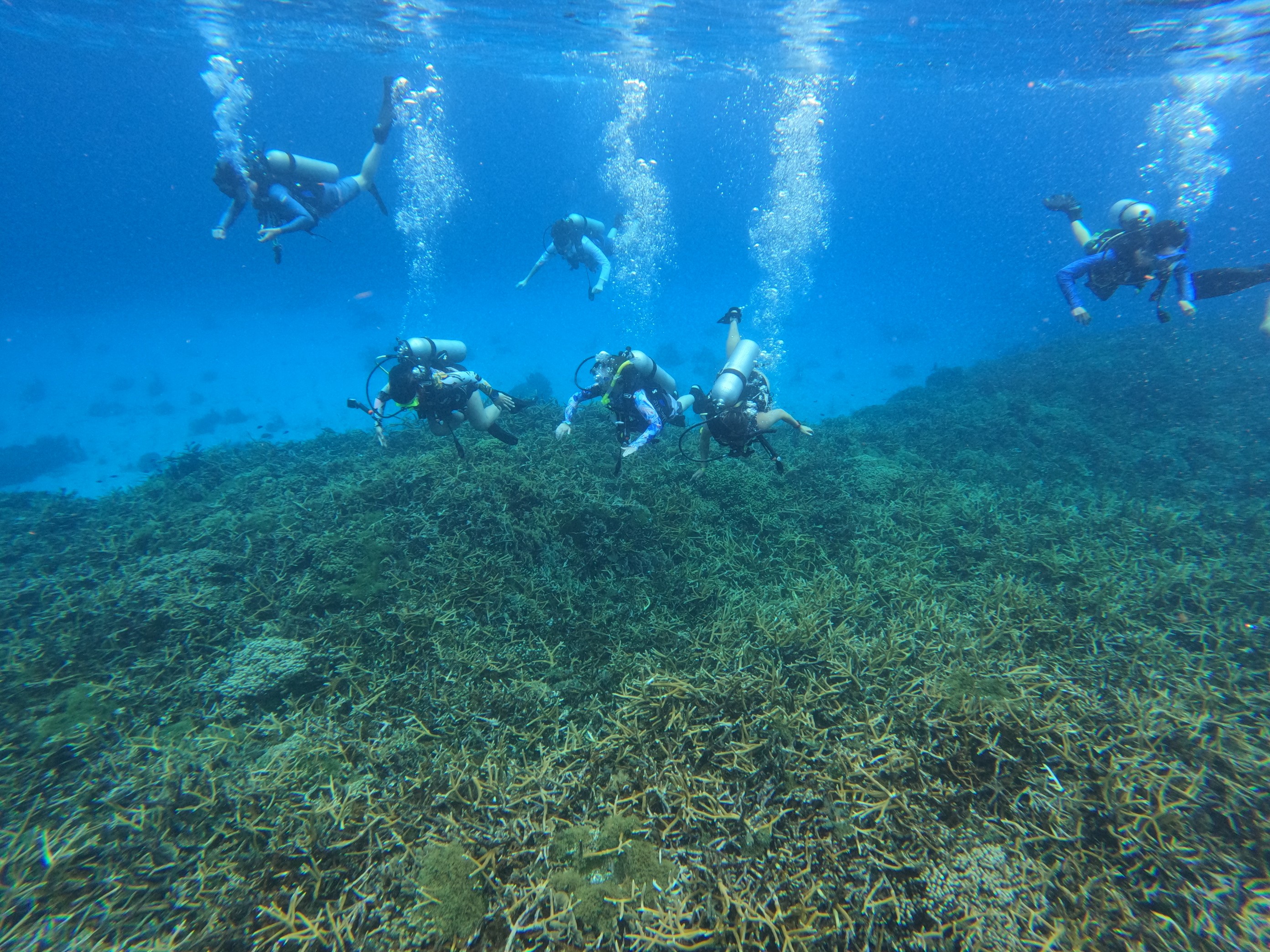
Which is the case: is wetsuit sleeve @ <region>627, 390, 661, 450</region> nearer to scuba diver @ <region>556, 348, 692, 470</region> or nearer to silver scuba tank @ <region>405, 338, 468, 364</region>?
scuba diver @ <region>556, 348, 692, 470</region>

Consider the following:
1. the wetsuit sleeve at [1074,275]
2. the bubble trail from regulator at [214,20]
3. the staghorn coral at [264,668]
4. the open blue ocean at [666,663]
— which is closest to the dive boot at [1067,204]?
the open blue ocean at [666,663]

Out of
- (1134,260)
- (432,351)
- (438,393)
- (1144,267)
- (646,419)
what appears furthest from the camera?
(1134,260)

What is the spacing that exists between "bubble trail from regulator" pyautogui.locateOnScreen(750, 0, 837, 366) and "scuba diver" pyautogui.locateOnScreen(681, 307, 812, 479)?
272 centimetres

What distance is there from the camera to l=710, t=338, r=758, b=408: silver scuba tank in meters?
6.64

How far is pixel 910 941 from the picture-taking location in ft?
7.71

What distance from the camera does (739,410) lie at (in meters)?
6.60

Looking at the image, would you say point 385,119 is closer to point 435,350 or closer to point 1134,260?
point 435,350

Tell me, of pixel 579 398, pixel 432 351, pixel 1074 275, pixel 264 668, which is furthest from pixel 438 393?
pixel 1074 275

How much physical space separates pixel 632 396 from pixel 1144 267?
31.4 ft

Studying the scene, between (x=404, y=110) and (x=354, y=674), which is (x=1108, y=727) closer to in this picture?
(x=354, y=674)

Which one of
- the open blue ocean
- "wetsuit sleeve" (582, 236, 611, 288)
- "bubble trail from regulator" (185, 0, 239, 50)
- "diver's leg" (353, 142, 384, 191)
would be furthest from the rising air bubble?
"wetsuit sleeve" (582, 236, 611, 288)

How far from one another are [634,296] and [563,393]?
6178 cm

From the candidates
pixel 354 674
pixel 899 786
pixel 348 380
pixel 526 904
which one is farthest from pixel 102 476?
pixel 899 786

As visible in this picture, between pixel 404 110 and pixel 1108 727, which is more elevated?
pixel 404 110
